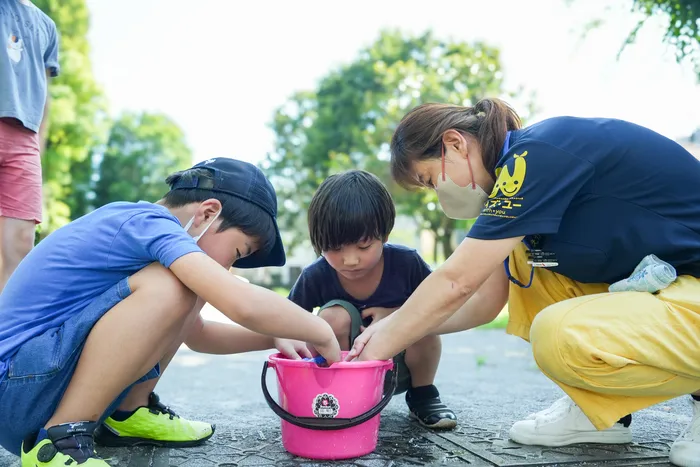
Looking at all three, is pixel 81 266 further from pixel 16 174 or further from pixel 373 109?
pixel 373 109

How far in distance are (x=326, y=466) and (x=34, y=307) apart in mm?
A: 930

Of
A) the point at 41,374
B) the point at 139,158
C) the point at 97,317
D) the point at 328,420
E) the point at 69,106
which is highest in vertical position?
the point at 97,317

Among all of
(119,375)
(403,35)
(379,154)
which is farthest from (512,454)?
(403,35)

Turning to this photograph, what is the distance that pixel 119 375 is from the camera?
66.6 inches

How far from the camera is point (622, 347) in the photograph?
1816 mm

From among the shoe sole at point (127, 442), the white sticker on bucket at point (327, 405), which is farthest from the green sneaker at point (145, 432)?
the white sticker on bucket at point (327, 405)

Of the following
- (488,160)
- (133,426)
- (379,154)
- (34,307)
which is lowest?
(379,154)

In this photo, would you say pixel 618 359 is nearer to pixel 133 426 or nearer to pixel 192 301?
pixel 192 301

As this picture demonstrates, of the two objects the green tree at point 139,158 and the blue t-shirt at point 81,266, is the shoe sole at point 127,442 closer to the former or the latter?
the blue t-shirt at point 81,266

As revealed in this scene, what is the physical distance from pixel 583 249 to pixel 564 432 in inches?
23.6

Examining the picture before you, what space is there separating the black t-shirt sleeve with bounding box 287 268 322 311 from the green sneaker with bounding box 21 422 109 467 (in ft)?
3.81

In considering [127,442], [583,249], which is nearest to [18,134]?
[127,442]

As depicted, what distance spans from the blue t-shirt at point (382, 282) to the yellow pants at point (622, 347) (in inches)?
31.4

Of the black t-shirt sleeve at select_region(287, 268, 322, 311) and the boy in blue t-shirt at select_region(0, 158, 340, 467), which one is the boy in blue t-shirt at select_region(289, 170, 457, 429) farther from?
the boy in blue t-shirt at select_region(0, 158, 340, 467)
